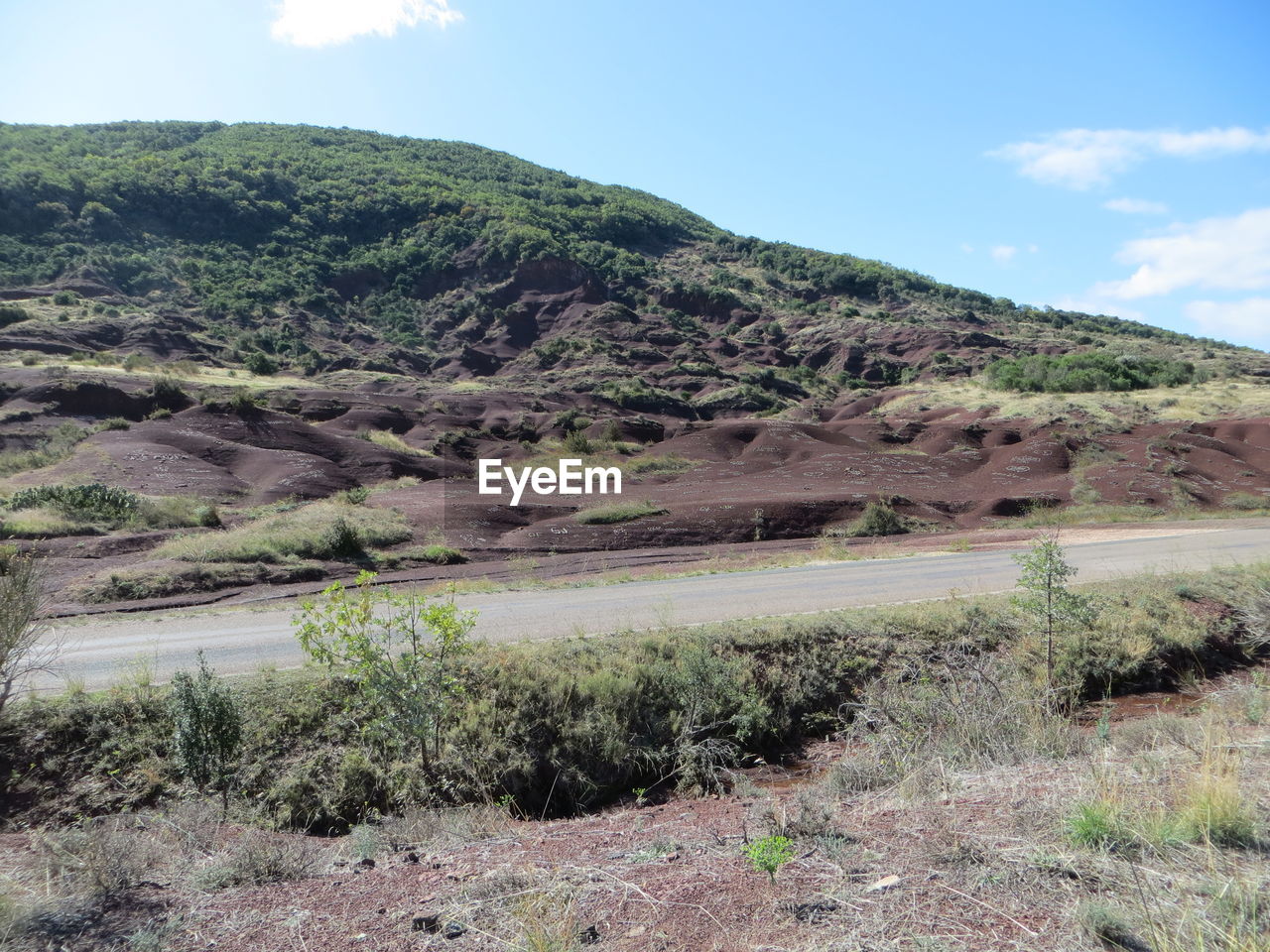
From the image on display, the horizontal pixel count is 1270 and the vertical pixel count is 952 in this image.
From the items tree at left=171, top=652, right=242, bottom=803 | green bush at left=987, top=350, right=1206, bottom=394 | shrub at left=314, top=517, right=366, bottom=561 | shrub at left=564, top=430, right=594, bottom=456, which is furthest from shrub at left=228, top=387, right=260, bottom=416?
green bush at left=987, top=350, right=1206, bottom=394

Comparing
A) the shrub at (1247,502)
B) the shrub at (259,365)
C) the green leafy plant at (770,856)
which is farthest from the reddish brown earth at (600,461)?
the green leafy plant at (770,856)

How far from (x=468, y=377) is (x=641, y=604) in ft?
205

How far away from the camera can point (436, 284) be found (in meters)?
89.4

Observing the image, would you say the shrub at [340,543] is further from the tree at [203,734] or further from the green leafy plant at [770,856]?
the green leafy plant at [770,856]

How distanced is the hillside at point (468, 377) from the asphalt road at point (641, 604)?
439 centimetres


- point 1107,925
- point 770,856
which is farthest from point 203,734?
point 1107,925

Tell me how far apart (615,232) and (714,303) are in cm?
2779

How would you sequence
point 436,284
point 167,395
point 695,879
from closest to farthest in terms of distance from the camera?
1. point 695,879
2. point 167,395
3. point 436,284

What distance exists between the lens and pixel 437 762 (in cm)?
702

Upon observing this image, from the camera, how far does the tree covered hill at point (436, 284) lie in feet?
224

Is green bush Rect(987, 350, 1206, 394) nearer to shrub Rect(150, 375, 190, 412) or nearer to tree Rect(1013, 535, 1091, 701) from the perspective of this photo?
tree Rect(1013, 535, 1091, 701)

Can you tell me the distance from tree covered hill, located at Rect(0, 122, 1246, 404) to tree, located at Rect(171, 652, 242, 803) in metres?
54.1

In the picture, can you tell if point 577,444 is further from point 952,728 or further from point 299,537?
point 952,728

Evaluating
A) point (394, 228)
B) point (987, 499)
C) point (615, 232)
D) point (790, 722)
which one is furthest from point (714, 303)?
point (790, 722)
